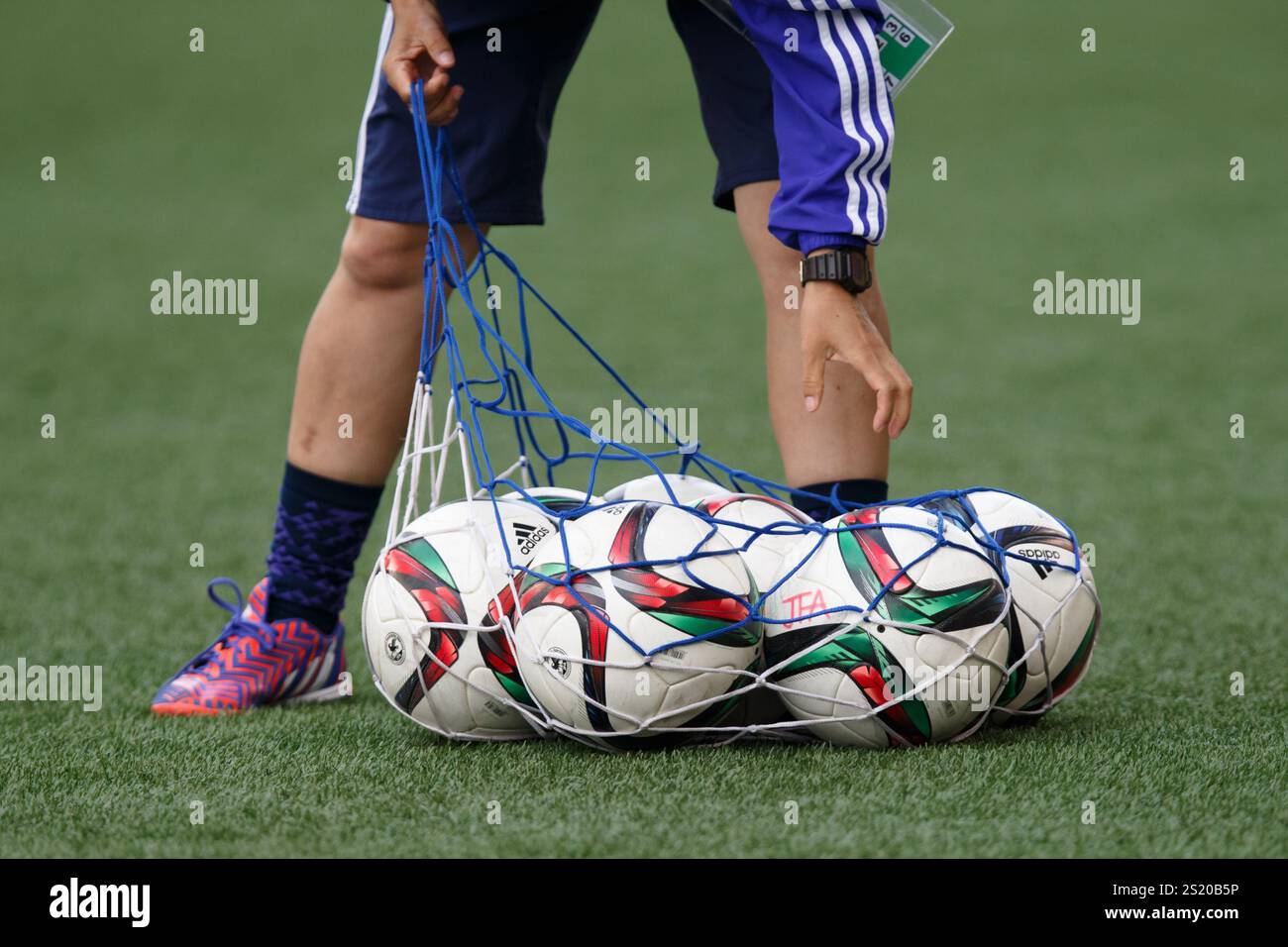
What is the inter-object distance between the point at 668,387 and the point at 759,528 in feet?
10.2

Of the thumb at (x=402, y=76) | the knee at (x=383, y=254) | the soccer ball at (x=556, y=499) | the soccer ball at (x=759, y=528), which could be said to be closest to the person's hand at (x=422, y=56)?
the thumb at (x=402, y=76)

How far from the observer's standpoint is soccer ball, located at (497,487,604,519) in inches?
74.7

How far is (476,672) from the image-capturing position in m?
1.82

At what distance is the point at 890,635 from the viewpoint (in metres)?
1.73

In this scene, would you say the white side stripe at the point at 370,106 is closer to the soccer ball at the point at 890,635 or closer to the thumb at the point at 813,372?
the thumb at the point at 813,372

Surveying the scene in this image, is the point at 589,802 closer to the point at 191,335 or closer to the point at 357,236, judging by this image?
the point at 357,236

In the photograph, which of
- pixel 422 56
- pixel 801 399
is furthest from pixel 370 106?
pixel 801 399

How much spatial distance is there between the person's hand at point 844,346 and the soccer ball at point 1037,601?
0.67 ft

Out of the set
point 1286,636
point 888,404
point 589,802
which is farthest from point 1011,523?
point 1286,636

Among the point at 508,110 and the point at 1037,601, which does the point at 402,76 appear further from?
the point at 1037,601

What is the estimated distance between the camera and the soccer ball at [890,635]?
5.66 ft

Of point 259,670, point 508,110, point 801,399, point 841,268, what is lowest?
point 259,670

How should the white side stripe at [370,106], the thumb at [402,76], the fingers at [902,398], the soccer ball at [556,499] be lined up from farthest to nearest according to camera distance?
the white side stripe at [370,106], the thumb at [402,76], the soccer ball at [556,499], the fingers at [902,398]
